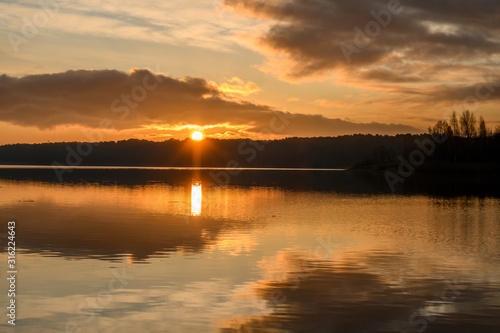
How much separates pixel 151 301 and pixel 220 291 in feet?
8.56

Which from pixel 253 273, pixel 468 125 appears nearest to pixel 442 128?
pixel 468 125

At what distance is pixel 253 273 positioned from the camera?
2148 cm

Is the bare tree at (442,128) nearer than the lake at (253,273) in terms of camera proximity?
No

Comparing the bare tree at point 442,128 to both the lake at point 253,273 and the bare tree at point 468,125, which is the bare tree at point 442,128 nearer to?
the bare tree at point 468,125

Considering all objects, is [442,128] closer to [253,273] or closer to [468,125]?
[468,125]

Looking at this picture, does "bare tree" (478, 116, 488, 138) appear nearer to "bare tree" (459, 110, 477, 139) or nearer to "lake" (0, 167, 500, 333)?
"bare tree" (459, 110, 477, 139)

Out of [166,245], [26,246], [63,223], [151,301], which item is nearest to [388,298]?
[151,301]

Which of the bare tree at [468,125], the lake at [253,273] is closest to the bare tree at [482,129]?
the bare tree at [468,125]

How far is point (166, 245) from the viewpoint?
2823cm

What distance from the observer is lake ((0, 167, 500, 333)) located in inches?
601

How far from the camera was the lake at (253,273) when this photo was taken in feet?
50.1

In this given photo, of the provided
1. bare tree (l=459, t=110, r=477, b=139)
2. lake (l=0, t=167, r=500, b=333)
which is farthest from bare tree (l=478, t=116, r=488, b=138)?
lake (l=0, t=167, r=500, b=333)

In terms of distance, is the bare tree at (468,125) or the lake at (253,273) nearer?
the lake at (253,273)

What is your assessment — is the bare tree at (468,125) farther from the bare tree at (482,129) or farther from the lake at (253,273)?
the lake at (253,273)
